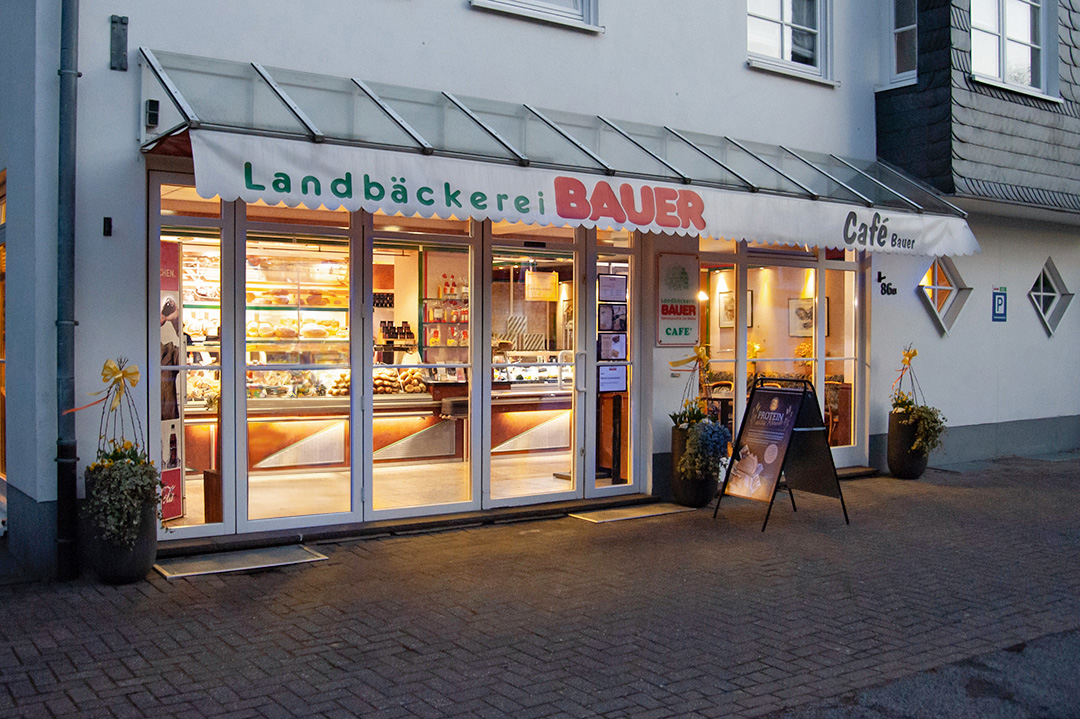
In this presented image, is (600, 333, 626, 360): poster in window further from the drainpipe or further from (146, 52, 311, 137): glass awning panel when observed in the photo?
the drainpipe

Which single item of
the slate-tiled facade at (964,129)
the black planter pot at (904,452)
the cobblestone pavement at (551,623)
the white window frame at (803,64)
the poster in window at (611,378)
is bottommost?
the cobblestone pavement at (551,623)

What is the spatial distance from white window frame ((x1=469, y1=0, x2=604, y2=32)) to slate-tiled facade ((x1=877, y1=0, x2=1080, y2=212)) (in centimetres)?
427

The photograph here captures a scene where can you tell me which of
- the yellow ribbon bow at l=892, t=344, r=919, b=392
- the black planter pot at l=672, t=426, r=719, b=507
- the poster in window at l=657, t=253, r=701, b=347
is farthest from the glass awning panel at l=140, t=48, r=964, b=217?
the black planter pot at l=672, t=426, r=719, b=507

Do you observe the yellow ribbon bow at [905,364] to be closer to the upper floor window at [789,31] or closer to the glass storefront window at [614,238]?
the upper floor window at [789,31]

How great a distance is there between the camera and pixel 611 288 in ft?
30.0

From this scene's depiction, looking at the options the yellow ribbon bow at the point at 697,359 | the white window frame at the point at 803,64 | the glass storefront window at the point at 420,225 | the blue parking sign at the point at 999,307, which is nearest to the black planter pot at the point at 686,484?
the yellow ribbon bow at the point at 697,359

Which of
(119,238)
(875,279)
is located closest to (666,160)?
(875,279)

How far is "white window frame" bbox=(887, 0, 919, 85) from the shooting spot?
36.1 ft

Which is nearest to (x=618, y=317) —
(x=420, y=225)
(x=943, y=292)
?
(x=420, y=225)

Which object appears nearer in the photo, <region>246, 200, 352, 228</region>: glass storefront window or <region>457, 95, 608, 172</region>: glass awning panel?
<region>246, 200, 352, 228</region>: glass storefront window

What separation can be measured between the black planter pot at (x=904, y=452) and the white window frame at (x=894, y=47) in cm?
393

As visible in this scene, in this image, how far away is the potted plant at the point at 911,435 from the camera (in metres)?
10.7

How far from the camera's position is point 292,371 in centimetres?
753

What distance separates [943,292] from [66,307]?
10.1 metres
